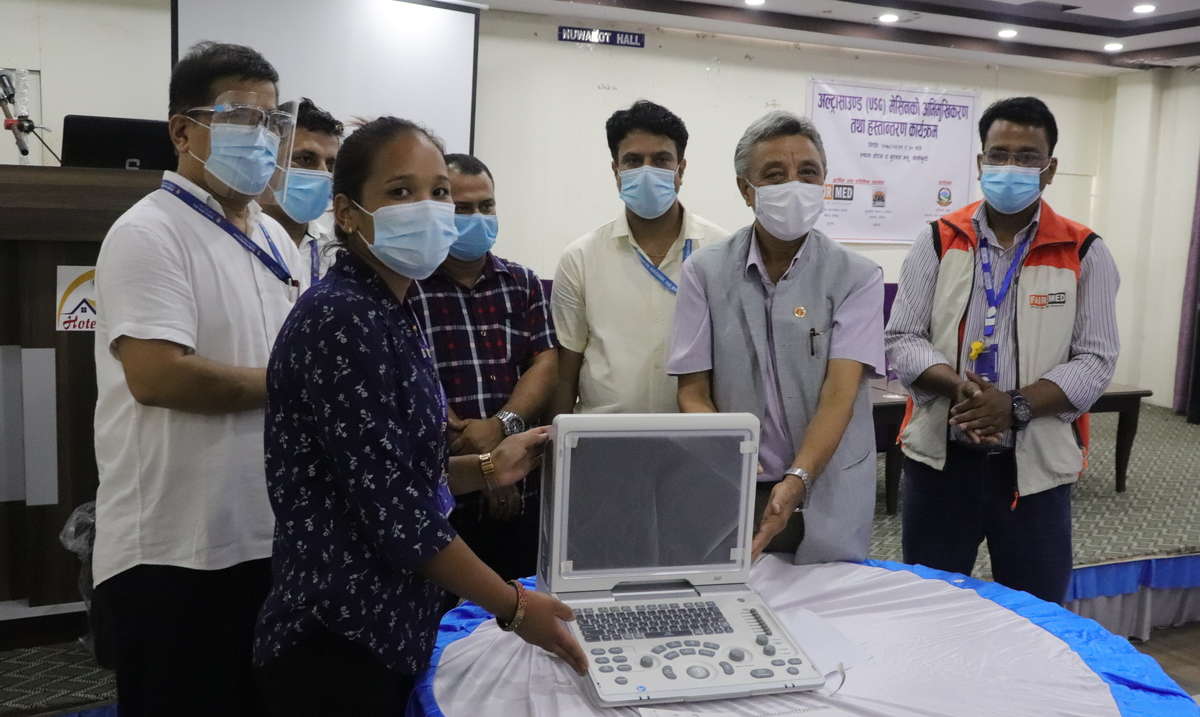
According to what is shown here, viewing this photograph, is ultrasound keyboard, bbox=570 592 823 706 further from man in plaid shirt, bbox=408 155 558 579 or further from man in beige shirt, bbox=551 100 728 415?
man in beige shirt, bbox=551 100 728 415

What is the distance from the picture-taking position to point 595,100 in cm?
557

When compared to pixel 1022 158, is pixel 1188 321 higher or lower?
lower

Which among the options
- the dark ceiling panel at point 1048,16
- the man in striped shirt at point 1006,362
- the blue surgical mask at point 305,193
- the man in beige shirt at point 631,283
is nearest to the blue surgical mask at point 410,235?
the man in beige shirt at point 631,283

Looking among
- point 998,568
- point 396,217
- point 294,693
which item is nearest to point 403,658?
point 294,693

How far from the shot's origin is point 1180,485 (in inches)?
175

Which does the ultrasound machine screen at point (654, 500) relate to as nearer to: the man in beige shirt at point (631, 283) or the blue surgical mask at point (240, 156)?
the man in beige shirt at point (631, 283)

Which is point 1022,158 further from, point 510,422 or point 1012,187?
point 510,422

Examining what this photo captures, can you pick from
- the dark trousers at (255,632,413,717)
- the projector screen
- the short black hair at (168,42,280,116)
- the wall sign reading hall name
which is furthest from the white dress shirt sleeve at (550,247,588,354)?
the wall sign reading hall name

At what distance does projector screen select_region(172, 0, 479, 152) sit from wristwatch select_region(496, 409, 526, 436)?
3.02m

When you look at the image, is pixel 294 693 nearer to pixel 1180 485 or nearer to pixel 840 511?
pixel 840 511

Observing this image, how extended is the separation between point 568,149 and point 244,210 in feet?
13.6

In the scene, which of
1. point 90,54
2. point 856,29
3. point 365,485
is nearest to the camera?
point 365,485

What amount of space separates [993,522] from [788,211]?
0.84m

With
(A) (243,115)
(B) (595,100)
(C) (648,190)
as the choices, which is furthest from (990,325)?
(B) (595,100)
